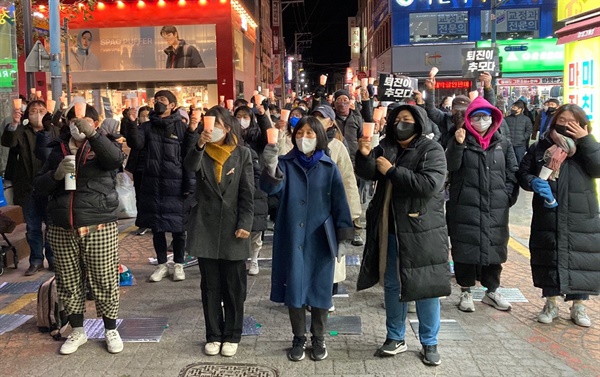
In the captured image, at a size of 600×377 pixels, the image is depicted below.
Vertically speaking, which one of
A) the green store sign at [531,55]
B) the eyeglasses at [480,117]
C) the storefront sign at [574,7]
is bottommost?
the eyeglasses at [480,117]

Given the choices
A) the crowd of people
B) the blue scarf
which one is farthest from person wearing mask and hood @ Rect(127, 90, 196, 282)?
the blue scarf

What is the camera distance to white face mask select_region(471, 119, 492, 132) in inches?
211

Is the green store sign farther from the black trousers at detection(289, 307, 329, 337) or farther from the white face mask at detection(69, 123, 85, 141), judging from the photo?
the white face mask at detection(69, 123, 85, 141)

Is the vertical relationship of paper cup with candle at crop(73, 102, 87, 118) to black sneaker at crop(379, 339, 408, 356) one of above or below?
above

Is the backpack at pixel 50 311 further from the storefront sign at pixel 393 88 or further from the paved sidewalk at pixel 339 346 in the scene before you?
the storefront sign at pixel 393 88

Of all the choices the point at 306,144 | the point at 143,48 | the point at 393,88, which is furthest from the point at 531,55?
the point at 306,144

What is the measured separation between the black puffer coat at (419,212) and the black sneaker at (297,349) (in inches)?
35.6

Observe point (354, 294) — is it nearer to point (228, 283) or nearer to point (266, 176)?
point (228, 283)

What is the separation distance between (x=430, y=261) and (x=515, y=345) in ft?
4.09

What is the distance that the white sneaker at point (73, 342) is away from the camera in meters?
4.68

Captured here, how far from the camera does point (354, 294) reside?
20.5 ft

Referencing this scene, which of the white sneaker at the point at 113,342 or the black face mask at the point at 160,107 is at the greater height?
the black face mask at the point at 160,107

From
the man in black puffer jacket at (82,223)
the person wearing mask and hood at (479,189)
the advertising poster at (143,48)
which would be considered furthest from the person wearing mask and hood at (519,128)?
the advertising poster at (143,48)

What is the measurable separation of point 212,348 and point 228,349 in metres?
0.13
